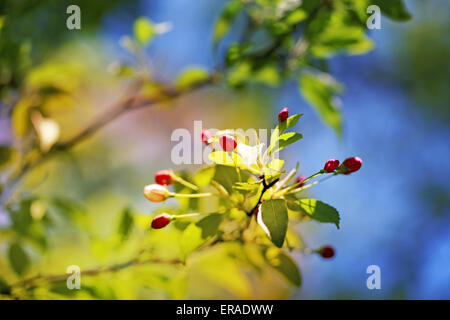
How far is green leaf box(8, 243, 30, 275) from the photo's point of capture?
846mm

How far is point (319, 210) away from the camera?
1.77 ft

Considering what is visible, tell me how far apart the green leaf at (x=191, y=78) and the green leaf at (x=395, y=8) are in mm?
490

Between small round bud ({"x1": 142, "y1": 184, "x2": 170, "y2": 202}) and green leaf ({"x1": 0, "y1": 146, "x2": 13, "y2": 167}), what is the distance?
20.3 inches

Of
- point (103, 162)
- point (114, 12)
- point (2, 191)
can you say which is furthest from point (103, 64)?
point (2, 191)

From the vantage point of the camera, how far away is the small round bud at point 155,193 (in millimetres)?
585

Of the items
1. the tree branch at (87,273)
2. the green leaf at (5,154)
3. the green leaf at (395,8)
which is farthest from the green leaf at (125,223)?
the green leaf at (395,8)

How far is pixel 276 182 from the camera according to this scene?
556 mm

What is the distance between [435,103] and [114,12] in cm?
225

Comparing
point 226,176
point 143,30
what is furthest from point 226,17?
point 226,176

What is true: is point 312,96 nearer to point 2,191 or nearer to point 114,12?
point 2,191

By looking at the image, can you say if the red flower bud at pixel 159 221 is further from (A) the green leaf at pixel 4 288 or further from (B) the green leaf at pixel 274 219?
(A) the green leaf at pixel 4 288

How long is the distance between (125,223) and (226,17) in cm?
52

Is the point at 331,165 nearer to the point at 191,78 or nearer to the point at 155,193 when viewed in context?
the point at 155,193

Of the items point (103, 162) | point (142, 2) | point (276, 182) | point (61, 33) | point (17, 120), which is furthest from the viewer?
point (142, 2)
